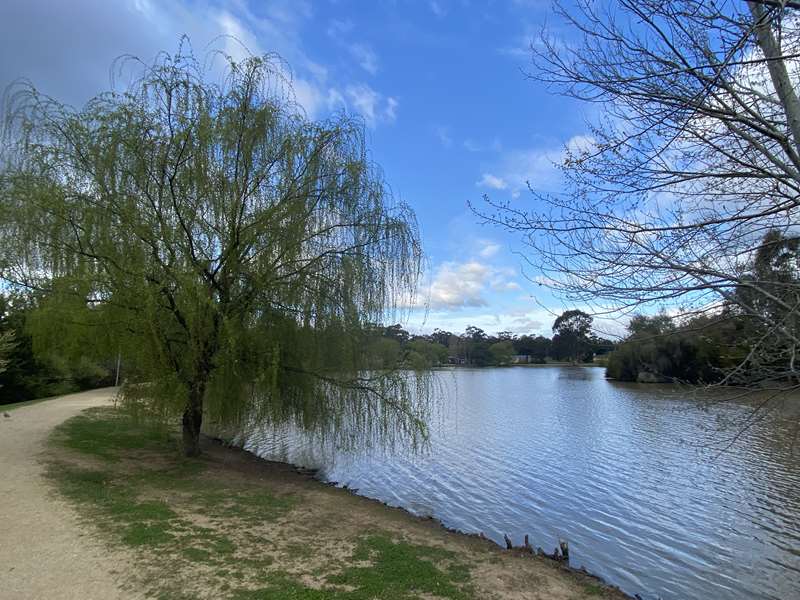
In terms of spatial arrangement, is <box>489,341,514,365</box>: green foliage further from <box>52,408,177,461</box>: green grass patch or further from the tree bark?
the tree bark

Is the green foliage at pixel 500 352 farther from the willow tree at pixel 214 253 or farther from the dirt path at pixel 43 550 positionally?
the dirt path at pixel 43 550

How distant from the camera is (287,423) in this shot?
1046 cm

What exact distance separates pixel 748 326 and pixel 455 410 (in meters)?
21.0

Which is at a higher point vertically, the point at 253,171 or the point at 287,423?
the point at 253,171

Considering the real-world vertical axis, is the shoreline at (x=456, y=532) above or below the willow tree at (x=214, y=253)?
below

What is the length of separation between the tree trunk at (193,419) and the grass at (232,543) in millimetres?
1006

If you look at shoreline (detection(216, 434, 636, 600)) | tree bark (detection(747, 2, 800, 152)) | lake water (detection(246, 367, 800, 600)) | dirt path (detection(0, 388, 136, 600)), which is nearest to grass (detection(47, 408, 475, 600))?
dirt path (detection(0, 388, 136, 600))

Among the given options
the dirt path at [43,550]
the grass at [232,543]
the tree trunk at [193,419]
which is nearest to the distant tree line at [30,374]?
the tree trunk at [193,419]

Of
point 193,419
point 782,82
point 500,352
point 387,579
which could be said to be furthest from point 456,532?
point 500,352

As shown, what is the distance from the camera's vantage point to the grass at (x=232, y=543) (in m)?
4.81

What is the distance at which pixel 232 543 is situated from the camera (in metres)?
5.95

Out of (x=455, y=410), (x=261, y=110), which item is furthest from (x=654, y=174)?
(x=455, y=410)

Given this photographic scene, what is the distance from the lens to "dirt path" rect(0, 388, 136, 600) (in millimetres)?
4367

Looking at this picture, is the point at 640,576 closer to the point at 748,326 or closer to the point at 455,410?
the point at 748,326
